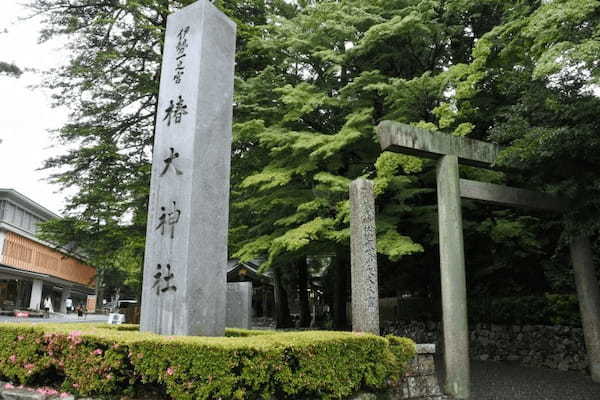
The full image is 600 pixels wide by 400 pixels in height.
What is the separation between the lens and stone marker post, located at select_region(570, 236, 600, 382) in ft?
29.0

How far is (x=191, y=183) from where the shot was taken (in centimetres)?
649

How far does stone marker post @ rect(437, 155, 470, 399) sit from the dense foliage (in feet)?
3.79

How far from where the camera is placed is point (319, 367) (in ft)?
16.8

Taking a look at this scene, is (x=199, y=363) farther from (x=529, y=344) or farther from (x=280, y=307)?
(x=280, y=307)

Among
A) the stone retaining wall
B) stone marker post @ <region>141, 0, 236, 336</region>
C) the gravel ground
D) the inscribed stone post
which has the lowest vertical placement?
the gravel ground

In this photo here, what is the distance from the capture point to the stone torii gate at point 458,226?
7.66 meters

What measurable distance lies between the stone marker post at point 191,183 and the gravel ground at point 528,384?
5115mm

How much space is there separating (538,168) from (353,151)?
177 inches

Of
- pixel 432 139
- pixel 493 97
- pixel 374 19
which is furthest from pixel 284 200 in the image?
pixel 493 97

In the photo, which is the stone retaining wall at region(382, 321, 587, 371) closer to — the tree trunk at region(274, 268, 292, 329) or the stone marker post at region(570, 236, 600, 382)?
the stone marker post at region(570, 236, 600, 382)

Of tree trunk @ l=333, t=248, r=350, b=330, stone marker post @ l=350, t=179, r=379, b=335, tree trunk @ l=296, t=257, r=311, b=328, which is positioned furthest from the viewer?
tree trunk @ l=296, t=257, r=311, b=328

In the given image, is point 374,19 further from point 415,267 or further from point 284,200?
point 415,267

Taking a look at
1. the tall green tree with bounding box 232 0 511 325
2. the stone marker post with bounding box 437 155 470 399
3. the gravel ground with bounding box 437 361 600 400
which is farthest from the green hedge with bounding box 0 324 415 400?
the tall green tree with bounding box 232 0 511 325

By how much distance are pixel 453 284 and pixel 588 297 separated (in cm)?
331
